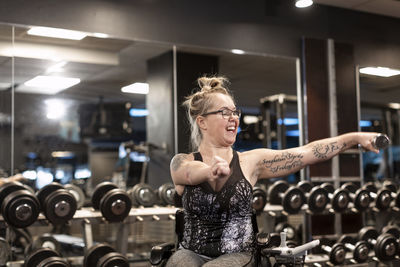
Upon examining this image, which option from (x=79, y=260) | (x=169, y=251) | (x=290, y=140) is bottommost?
(x=79, y=260)

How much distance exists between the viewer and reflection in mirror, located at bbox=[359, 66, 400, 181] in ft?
17.9

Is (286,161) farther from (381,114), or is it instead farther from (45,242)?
(381,114)

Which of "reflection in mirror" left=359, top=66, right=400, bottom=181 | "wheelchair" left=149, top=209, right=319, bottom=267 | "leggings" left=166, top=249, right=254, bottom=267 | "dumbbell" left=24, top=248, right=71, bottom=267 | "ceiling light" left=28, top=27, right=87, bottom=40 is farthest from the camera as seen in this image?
"reflection in mirror" left=359, top=66, right=400, bottom=181

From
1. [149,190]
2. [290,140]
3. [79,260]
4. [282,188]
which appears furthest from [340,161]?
[79,260]

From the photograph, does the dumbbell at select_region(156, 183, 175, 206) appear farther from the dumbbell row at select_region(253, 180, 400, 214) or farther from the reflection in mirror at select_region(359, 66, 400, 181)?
the reflection in mirror at select_region(359, 66, 400, 181)

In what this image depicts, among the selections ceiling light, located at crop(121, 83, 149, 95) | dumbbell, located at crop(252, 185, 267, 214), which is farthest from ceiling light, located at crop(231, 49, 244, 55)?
dumbbell, located at crop(252, 185, 267, 214)

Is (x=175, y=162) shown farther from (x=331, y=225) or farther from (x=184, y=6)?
(x=331, y=225)

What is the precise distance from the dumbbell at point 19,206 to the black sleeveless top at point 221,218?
1.64 meters

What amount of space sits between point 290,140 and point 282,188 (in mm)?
711

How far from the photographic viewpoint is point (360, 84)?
213 inches

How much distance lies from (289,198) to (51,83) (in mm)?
2254

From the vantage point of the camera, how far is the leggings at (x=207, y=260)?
6.40 feet

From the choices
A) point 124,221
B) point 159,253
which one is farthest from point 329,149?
point 124,221

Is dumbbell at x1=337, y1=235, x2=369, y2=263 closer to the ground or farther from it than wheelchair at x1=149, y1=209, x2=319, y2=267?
closer to the ground
